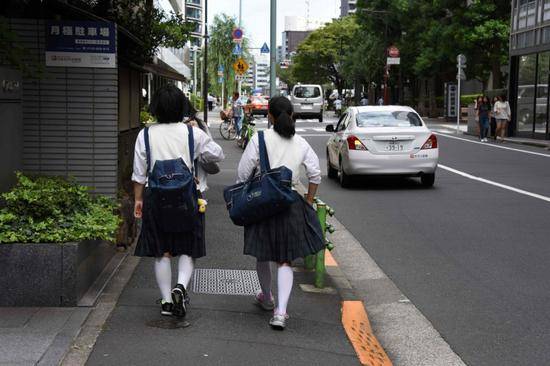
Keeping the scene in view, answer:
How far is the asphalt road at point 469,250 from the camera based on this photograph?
5.66m

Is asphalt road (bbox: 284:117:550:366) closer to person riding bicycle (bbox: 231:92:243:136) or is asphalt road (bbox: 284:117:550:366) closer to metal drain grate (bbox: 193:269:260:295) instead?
metal drain grate (bbox: 193:269:260:295)

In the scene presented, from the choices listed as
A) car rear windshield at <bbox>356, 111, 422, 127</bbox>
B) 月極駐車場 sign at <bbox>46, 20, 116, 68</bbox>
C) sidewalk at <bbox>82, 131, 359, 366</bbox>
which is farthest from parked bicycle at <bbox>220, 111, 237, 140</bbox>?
sidewalk at <bbox>82, 131, 359, 366</bbox>

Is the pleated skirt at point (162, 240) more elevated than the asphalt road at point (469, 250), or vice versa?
the pleated skirt at point (162, 240)

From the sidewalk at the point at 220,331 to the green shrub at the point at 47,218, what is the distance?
61cm

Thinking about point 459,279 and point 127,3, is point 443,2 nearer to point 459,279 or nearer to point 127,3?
point 127,3

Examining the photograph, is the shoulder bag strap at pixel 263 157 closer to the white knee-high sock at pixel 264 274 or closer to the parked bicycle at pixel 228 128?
the white knee-high sock at pixel 264 274

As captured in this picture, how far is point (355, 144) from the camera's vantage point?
14.7m

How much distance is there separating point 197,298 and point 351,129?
935cm

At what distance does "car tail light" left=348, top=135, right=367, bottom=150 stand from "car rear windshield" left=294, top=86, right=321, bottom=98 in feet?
111

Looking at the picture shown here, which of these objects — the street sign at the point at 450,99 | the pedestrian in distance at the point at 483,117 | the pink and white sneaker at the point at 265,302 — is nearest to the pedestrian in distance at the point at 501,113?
the pedestrian in distance at the point at 483,117

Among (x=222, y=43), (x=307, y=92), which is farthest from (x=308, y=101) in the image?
(x=222, y=43)

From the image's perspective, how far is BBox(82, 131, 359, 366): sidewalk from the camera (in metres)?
4.73

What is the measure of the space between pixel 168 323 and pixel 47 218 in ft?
4.01

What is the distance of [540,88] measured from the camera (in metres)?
29.9
